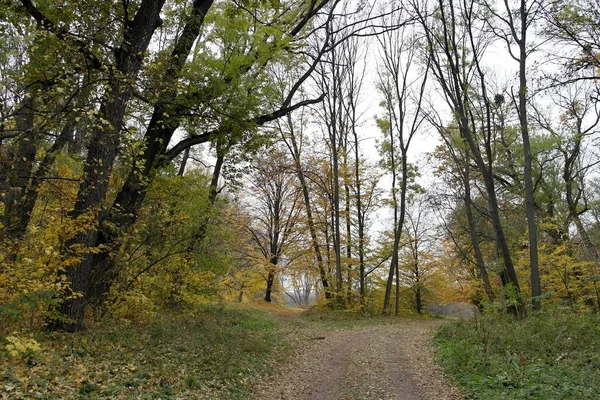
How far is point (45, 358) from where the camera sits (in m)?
5.19

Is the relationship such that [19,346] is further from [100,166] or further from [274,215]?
[274,215]

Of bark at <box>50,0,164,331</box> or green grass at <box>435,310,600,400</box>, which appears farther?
bark at <box>50,0,164,331</box>

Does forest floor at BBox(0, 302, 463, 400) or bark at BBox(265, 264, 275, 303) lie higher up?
bark at BBox(265, 264, 275, 303)

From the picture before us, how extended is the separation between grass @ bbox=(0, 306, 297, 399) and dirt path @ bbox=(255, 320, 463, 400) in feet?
1.94

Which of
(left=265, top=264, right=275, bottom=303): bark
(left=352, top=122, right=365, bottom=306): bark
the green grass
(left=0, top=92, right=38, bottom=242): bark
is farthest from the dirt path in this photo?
(left=265, top=264, right=275, bottom=303): bark

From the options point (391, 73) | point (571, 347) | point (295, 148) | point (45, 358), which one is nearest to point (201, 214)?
point (45, 358)

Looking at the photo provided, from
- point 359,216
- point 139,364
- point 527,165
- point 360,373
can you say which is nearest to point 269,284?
point 359,216

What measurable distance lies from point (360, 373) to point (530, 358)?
129 inches

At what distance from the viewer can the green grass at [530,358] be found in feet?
18.9

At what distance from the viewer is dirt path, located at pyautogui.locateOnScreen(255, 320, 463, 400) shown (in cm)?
665

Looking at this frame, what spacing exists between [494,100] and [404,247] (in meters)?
12.7

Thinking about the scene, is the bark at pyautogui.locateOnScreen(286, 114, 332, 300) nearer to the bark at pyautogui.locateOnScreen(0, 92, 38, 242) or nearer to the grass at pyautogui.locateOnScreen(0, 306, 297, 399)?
the grass at pyautogui.locateOnScreen(0, 306, 297, 399)

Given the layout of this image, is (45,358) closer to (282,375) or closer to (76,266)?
(76,266)

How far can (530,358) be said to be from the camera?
7.54m
